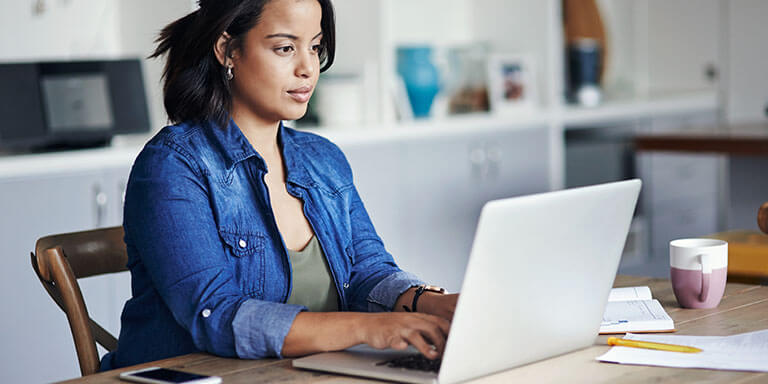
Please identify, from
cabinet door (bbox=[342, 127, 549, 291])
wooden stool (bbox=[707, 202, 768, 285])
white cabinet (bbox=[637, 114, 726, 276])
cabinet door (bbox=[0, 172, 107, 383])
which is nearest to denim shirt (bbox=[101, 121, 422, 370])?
wooden stool (bbox=[707, 202, 768, 285])

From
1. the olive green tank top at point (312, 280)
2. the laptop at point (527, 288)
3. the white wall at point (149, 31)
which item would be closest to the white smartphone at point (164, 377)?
the laptop at point (527, 288)

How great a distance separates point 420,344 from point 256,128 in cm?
58

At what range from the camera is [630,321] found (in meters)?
1.37

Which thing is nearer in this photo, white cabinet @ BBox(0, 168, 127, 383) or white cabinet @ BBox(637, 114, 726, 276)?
white cabinet @ BBox(0, 168, 127, 383)

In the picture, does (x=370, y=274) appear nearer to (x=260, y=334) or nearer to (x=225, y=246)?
(x=225, y=246)

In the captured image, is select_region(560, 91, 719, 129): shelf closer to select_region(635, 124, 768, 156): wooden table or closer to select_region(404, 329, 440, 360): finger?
select_region(635, 124, 768, 156): wooden table

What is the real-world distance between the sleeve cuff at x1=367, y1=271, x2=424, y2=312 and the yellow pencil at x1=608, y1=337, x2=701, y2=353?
36cm

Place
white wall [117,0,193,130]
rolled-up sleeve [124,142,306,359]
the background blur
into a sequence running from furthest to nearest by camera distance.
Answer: white wall [117,0,193,130], the background blur, rolled-up sleeve [124,142,306,359]

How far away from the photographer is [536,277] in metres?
1.14

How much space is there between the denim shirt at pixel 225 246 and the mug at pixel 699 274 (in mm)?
412

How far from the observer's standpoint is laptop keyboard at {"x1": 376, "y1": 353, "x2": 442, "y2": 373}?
1145 millimetres

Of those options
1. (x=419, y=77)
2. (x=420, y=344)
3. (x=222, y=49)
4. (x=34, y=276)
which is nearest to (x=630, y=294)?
(x=420, y=344)

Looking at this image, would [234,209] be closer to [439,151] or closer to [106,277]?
[106,277]

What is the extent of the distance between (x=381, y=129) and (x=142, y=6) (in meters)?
0.95
